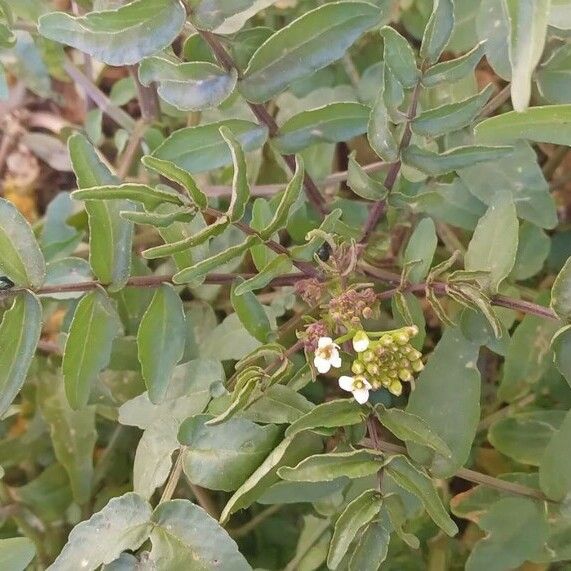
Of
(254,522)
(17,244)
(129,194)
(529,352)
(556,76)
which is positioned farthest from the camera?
(254,522)

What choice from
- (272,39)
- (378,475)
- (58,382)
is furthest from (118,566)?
(272,39)

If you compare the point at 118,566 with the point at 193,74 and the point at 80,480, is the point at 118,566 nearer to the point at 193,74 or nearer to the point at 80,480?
the point at 80,480

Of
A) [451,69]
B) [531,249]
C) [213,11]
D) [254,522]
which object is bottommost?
[254,522]

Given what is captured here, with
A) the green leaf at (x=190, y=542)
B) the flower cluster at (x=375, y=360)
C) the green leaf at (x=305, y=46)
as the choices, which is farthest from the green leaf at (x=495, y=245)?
the green leaf at (x=190, y=542)

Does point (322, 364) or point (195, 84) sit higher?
point (195, 84)

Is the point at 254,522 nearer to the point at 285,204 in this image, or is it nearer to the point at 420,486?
the point at 420,486

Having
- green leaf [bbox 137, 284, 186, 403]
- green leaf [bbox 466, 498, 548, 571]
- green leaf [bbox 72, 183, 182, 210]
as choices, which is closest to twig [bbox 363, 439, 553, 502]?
green leaf [bbox 466, 498, 548, 571]

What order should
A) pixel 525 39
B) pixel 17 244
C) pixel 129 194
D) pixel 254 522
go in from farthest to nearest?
pixel 254 522
pixel 17 244
pixel 129 194
pixel 525 39

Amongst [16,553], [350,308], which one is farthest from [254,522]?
[350,308]

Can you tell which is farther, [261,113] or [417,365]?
[261,113]
